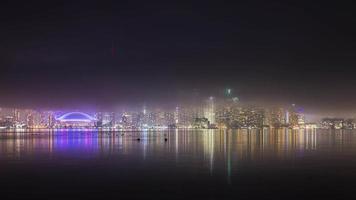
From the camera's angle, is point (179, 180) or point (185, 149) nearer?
point (179, 180)

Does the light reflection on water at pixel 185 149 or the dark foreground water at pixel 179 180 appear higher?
the dark foreground water at pixel 179 180

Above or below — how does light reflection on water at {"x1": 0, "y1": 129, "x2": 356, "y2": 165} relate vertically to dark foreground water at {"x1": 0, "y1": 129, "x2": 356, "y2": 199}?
below

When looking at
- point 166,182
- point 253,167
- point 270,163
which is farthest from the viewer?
point 270,163

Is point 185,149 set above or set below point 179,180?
below

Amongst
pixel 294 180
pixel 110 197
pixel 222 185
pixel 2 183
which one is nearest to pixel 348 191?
pixel 294 180

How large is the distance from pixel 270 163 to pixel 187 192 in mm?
24270

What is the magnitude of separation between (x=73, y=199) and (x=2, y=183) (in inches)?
432

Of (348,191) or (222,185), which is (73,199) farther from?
(348,191)

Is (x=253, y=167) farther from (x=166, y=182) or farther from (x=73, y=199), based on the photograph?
(x=73, y=199)

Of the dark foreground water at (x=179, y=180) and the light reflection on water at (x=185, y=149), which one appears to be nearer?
the dark foreground water at (x=179, y=180)

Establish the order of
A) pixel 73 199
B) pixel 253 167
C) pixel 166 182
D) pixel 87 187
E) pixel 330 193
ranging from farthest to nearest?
pixel 253 167, pixel 166 182, pixel 87 187, pixel 330 193, pixel 73 199

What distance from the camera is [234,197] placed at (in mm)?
33188

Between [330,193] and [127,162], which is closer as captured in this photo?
[330,193]

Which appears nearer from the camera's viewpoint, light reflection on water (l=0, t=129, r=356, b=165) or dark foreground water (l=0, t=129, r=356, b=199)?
dark foreground water (l=0, t=129, r=356, b=199)
